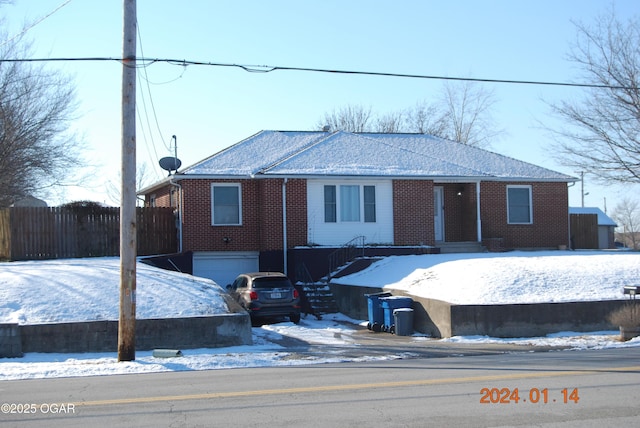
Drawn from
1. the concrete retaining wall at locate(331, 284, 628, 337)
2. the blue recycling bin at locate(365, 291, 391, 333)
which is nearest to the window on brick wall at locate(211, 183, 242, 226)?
the blue recycling bin at locate(365, 291, 391, 333)

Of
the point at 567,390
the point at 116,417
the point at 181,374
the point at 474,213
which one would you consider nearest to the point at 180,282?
the point at 181,374

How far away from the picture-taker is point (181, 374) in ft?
42.2

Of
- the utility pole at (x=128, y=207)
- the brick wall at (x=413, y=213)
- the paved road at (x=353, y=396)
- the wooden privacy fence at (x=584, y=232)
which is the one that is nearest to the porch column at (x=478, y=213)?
the brick wall at (x=413, y=213)

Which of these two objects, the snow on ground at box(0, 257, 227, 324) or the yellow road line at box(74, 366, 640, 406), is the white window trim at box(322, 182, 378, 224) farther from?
the yellow road line at box(74, 366, 640, 406)

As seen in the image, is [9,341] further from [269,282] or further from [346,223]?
[346,223]

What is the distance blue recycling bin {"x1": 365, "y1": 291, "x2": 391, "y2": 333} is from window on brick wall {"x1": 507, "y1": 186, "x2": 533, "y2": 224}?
11964mm

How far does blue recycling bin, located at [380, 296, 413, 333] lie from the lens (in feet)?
65.5

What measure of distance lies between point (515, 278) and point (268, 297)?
23.5ft

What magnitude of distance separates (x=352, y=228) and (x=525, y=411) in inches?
757

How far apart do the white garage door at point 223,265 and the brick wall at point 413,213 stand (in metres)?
5.91

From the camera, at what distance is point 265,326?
20688 millimetres

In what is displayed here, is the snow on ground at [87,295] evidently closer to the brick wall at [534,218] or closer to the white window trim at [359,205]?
the white window trim at [359,205]

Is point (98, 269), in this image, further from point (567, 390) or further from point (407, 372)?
point (567, 390)

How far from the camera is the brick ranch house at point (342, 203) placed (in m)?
27.3
